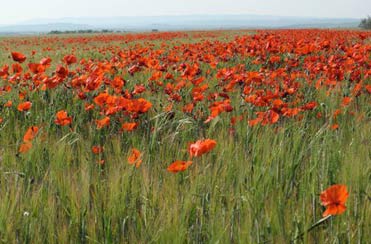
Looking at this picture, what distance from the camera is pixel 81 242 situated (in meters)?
1.51

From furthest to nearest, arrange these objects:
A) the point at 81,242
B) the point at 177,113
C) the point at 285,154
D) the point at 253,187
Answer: the point at 177,113 → the point at 285,154 → the point at 253,187 → the point at 81,242

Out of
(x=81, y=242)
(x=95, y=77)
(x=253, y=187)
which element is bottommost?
(x=81, y=242)

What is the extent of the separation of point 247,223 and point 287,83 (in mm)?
2183

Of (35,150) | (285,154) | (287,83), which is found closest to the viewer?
(285,154)

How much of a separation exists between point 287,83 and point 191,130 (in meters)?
0.98

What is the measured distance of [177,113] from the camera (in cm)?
304

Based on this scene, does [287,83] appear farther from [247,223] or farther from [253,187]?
[247,223]

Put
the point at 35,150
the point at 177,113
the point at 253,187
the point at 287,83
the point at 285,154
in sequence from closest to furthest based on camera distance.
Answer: the point at 253,187 → the point at 285,154 → the point at 35,150 → the point at 177,113 → the point at 287,83

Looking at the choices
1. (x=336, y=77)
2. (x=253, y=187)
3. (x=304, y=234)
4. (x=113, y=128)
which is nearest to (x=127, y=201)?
(x=253, y=187)

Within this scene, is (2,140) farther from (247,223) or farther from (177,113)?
(247,223)

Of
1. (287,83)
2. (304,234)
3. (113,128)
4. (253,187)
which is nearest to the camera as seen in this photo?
(304,234)

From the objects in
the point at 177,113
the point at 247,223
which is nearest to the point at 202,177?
the point at 247,223

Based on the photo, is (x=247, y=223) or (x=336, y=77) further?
(x=336, y=77)

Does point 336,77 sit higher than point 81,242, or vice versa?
point 336,77
